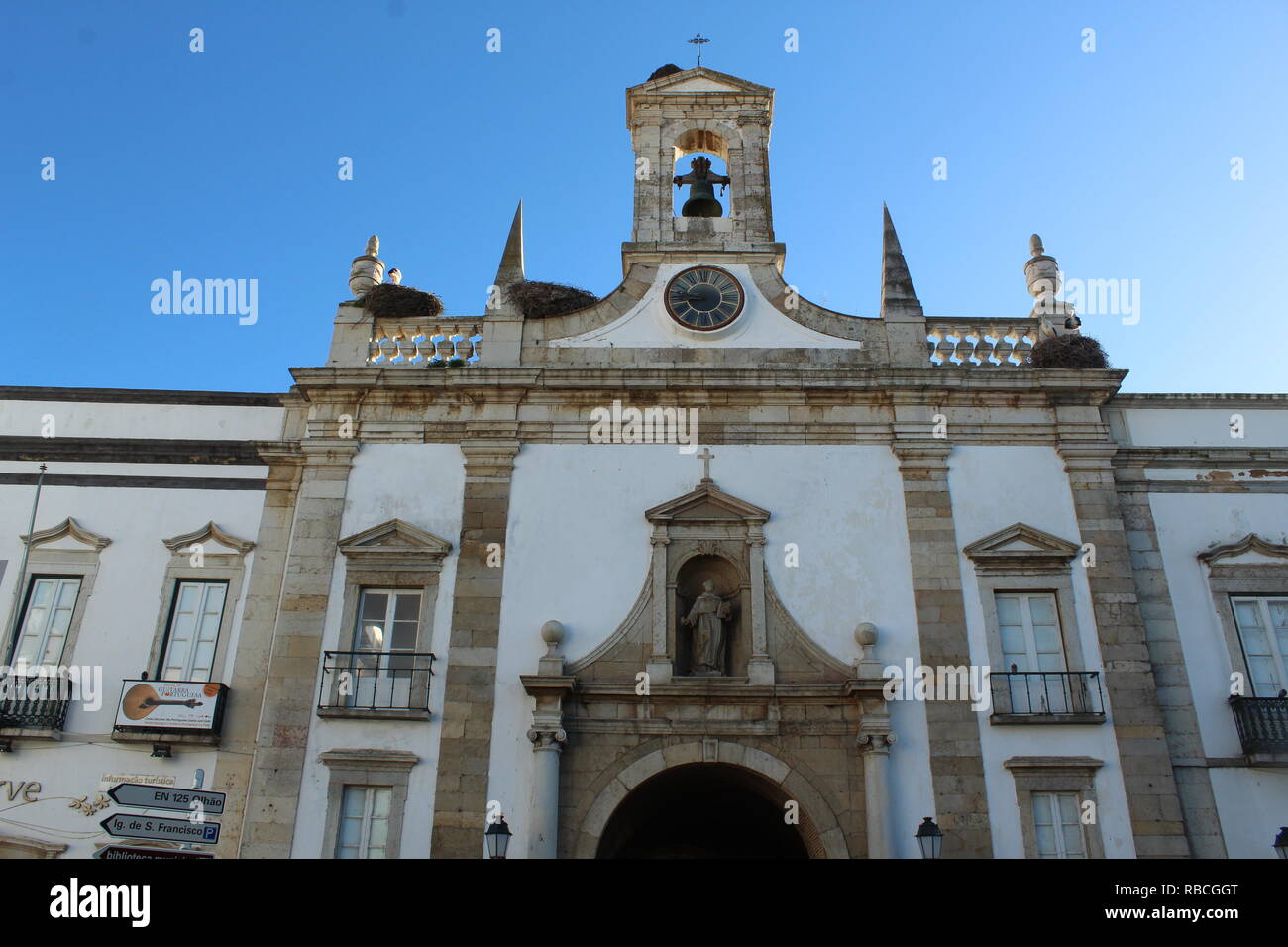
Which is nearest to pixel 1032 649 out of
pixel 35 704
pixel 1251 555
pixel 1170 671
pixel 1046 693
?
pixel 1046 693

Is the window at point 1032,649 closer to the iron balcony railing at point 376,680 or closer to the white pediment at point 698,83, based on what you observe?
the iron balcony railing at point 376,680

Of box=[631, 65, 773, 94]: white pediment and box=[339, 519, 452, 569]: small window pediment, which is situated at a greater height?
box=[631, 65, 773, 94]: white pediment

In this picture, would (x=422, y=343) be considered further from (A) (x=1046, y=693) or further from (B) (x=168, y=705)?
(A) (x=1046, y=693)

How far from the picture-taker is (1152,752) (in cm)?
1139

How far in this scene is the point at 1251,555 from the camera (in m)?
12.7

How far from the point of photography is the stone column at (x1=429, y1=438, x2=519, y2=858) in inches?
442

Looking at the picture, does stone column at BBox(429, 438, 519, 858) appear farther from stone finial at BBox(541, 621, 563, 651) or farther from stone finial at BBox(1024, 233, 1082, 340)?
stone finial at BBox(1024, 233, 1082, 340)

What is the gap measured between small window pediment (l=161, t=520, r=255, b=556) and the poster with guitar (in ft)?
5.55

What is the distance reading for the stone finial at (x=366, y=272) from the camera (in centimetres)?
1491

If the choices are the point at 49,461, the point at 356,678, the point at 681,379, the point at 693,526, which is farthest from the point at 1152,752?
the point at 49,461

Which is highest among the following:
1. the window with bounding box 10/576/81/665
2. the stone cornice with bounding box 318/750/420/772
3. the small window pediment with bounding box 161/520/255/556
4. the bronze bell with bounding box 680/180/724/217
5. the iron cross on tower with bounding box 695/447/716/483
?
the bronze bell with bounding box 680/180/724/217

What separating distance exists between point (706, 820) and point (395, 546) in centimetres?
519

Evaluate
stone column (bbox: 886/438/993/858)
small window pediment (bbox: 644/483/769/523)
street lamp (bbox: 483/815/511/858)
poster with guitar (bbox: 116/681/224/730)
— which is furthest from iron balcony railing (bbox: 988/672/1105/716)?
poster with guitar (bbox: 116/681/224/730)
